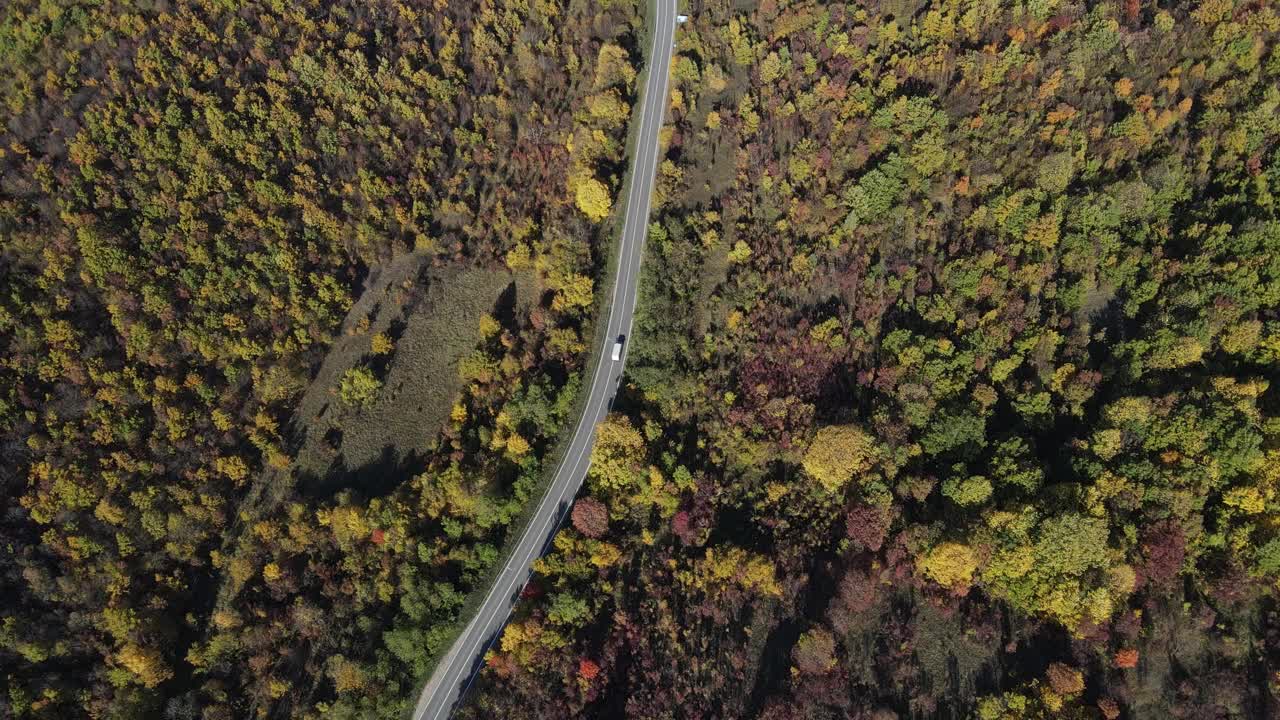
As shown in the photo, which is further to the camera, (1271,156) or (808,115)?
(808,115)

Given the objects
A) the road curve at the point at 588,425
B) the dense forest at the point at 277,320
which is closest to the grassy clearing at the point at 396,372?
the dense forest at the point at 277,320

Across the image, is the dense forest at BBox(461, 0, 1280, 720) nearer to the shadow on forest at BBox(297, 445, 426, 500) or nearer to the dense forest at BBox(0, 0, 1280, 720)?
the dense forest at BBox(0, 0, 1280, 720)

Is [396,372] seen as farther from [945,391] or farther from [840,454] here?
[945,391]

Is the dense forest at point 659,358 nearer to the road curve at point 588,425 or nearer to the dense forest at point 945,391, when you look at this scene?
the dense forest at point 945,391

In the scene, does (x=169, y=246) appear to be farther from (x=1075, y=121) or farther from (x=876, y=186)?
(x=1075, y=121)

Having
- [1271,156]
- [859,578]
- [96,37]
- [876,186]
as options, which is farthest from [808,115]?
[96,37]

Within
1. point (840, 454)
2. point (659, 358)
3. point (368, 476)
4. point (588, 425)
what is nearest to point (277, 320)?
point (368, 476)
